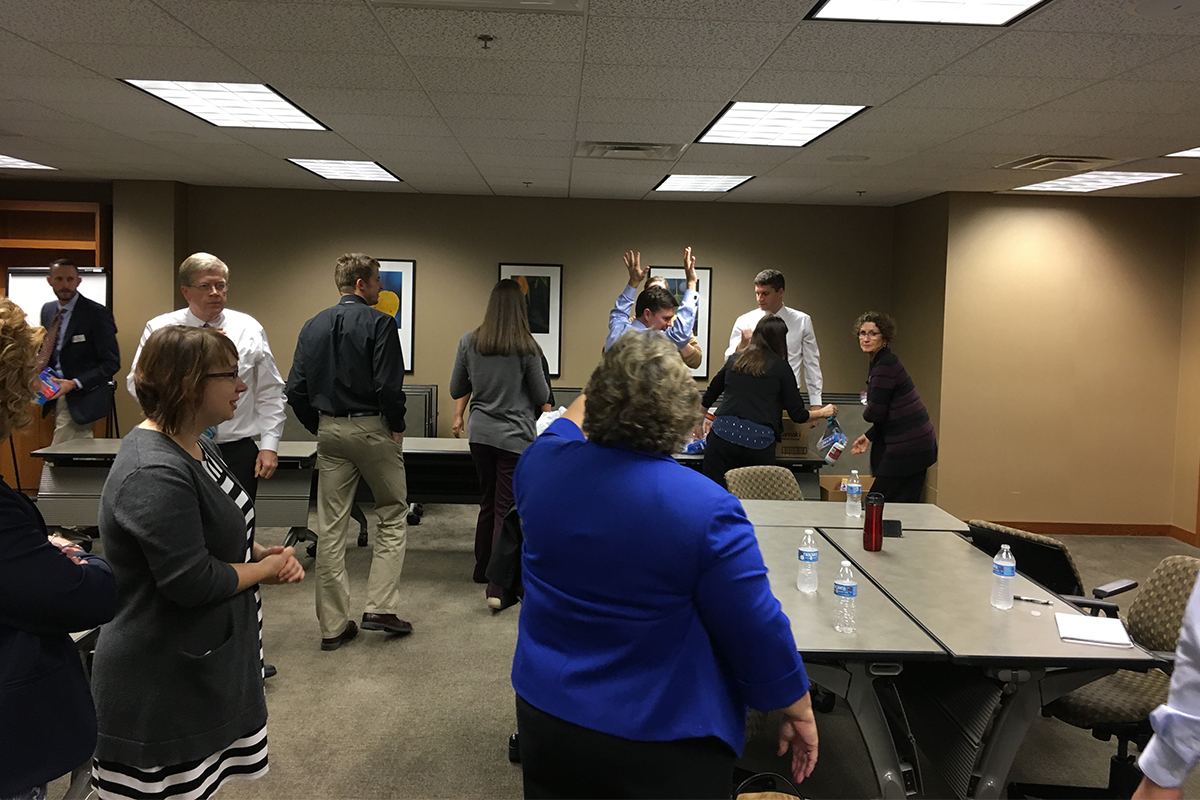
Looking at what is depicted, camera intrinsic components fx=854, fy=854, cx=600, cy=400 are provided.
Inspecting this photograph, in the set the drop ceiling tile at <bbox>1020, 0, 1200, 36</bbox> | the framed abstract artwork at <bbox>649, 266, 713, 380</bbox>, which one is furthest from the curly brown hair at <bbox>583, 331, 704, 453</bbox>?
the framed abstract artwork at <bbox>649, 266, 713, 380</bbox>

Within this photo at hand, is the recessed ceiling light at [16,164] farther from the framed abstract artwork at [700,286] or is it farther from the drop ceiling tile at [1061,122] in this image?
the drop ceiling tile at [1061,122]

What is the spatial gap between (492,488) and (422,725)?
160 centimetres

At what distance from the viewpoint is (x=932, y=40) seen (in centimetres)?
314

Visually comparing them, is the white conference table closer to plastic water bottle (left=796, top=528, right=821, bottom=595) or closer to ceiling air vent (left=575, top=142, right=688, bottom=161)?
plastic water bottle (left=796, top=528, right=821, bottom=595)

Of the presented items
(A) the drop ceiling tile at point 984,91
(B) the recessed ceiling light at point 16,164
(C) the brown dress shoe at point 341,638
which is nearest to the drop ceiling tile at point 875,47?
(A) the drop ceiling tile at point 984,91

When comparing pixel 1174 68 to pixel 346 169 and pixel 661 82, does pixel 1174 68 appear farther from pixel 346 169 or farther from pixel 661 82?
pixel 346 169

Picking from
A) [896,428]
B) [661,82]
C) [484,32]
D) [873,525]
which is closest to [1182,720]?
[873,525]

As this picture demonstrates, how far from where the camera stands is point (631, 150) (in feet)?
18.1

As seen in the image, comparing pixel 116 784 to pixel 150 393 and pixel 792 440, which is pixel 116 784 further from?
pixel 792 440

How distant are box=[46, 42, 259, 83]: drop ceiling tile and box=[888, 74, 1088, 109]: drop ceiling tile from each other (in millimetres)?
3012

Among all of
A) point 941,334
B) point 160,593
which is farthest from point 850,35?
point 941,334

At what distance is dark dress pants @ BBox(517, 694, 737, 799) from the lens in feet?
5.39

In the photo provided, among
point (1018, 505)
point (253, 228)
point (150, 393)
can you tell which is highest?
point (253, 228)

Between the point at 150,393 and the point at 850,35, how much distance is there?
2.61 metres
